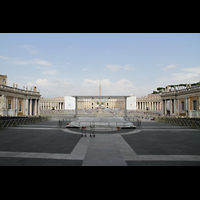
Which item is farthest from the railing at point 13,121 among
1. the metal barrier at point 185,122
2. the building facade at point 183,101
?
the building facade at point 183,101

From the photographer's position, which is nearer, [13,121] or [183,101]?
[13,121]

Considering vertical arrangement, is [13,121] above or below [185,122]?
above

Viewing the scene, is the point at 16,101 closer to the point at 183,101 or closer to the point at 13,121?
the point at 13,121

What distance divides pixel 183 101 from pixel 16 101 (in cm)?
5222

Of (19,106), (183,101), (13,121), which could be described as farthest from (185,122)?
(19,106)

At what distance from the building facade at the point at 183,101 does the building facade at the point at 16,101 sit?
47.5 metres

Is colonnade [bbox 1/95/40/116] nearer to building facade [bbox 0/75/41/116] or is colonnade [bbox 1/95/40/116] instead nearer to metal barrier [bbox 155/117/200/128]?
building facade [bbox 0/75/41/116]

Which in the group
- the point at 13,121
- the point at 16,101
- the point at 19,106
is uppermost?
the point at 16,101

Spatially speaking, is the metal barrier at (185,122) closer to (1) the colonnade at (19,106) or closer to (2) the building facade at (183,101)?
(2) the building facade at (183,101)

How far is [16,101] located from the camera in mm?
43188

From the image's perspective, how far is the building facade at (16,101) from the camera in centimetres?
3741
